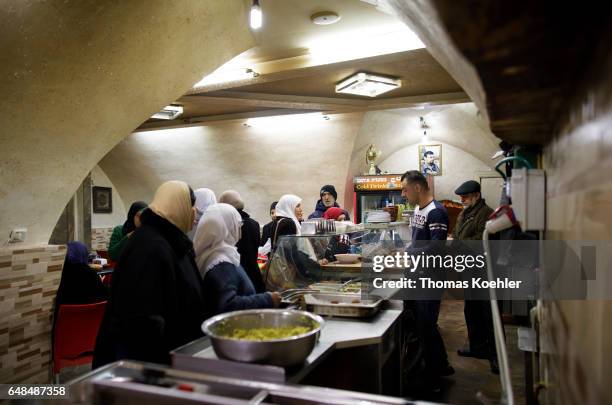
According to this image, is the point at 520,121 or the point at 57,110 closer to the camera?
the point at 520,121

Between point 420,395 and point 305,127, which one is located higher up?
point 305,127

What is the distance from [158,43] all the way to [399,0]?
178 cm

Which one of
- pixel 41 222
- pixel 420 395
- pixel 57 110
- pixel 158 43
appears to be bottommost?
pixel 420 395

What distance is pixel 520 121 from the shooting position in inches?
47.8

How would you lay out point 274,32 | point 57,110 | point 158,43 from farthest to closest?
point 274,32 < point 158,43 < point 57,110

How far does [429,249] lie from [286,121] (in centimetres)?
443

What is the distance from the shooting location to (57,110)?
262 cm

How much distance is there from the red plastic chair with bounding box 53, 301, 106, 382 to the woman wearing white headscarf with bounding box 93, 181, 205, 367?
129cm

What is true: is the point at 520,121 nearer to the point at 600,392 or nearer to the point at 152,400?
the point at 600,392

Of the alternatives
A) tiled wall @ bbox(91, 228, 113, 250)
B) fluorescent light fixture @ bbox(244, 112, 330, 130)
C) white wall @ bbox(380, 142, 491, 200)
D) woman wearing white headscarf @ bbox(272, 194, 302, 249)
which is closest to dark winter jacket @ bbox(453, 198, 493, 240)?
woman wearing white headscarf @ bbox(272, 194, 302, 249)

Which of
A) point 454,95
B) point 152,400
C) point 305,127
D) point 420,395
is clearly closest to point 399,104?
point 454,95

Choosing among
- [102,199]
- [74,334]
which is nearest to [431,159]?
[102,199]

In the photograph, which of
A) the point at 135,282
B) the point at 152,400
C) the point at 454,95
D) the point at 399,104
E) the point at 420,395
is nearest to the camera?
the point at 152,400

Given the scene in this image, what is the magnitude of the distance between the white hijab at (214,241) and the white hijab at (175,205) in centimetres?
15
